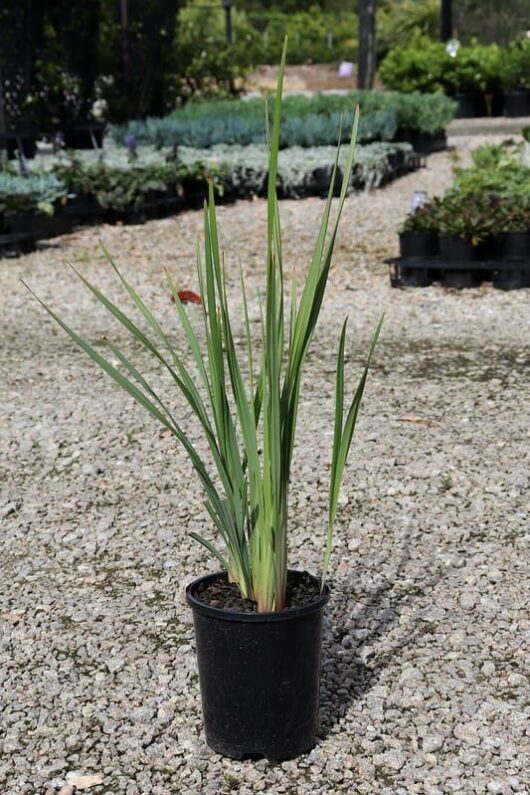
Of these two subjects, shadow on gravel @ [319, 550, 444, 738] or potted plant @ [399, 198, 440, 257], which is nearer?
shadow on gravel @ [319, 550, 444, 738]

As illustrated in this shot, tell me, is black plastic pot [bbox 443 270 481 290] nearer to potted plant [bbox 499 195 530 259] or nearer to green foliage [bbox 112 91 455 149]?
potted plant [bbox 499 195 530 259]

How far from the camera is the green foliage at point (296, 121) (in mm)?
12375

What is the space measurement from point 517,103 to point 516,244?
1298 cm

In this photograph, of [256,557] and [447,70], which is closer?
[256,557]

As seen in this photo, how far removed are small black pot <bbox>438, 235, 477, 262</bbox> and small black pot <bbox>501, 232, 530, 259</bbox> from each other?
18 centimetres

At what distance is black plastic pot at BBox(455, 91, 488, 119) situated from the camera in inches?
776

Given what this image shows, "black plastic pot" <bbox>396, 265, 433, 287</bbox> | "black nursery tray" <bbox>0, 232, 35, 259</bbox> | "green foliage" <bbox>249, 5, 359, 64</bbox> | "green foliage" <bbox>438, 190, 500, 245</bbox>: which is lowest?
"black plastic pot" <bbox>396, 265, 433, 287</bbox>

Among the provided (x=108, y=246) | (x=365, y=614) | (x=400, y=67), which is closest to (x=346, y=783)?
(x=365, y=614)

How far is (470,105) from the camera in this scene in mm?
19906

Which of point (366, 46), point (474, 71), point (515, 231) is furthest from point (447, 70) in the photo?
point (515, 231)

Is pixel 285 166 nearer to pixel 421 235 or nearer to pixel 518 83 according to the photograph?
pixel 421 235

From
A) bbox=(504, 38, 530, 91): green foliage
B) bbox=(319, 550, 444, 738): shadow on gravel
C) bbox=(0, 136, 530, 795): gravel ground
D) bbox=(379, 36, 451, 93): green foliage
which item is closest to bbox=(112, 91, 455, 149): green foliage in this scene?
bbox=(379, 36, 451, 93): green foliage

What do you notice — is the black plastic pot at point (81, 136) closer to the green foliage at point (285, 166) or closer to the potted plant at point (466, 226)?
the green foliage at point (285, 166)

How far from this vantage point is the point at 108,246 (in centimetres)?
898
